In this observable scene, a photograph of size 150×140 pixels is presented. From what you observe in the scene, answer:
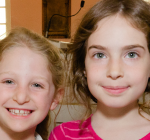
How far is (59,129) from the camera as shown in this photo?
1.18 meters

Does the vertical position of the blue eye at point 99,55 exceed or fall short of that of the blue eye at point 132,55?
it falls short

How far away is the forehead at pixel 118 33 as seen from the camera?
0.92 m

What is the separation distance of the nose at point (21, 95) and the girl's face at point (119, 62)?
295 millimetres

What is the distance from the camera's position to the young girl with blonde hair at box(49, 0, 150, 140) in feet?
3.02

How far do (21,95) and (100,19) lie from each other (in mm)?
480

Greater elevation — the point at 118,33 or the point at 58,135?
the point at 118,33

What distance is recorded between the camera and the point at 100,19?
992 mm

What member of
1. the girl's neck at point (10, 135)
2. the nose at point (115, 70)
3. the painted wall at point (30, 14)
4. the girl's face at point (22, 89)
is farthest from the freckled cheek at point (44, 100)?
the painted wall at point (30, 14)

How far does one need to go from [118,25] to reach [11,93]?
55cm

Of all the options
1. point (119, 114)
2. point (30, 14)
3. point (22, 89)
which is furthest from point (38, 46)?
point (30, 14)

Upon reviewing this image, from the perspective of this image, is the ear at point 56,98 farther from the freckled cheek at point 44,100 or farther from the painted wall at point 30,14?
the painted wall at point 30,14

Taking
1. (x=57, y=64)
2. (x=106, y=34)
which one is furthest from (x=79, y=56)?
(x=106, y=34)

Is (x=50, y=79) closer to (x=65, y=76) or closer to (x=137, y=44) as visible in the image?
(x=65, y=76)

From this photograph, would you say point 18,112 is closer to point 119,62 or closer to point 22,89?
point 22,89
